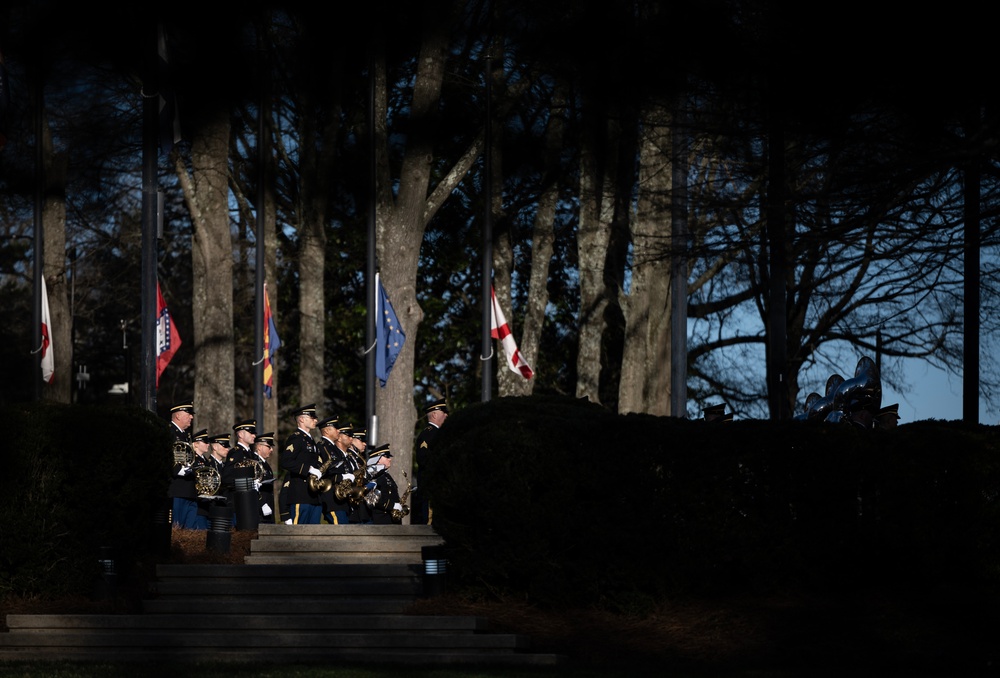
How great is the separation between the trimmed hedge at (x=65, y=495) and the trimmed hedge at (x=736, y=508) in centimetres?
336

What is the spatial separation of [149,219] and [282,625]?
757 cm

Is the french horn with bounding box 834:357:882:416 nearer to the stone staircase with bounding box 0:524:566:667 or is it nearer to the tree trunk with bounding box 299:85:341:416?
the stone staircase with bounding box 0:524:566:667

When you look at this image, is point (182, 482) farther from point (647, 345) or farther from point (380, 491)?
point (647, 345)

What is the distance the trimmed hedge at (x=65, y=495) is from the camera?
14.0 metres

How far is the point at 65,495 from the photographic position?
1412cm

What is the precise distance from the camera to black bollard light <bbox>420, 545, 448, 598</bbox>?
13758 millimetres

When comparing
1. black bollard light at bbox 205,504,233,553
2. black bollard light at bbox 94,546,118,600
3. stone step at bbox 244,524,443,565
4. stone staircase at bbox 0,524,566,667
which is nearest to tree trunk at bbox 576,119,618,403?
stone step at bbox 244,524,443,565

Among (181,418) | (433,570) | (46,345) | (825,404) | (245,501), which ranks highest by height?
(46,345)

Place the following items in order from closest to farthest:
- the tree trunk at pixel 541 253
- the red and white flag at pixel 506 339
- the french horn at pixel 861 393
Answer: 1. the french horn at pixel 861 393
2. the red and white flag at pixel 506 339
3. the tree trunk at pixel 541 253

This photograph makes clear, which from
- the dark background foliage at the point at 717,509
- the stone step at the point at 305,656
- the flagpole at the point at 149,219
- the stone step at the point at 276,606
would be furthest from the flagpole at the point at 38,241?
the dark background foliage at the point at 717,509

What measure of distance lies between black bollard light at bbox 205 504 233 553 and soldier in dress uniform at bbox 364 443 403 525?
3455 mm

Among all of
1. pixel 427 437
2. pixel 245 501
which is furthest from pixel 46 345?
pixel 427 437

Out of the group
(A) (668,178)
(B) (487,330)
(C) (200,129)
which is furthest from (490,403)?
(C) (200,129)

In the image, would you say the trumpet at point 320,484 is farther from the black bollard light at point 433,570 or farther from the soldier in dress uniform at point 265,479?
the black bollard light at point 433,570
